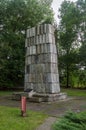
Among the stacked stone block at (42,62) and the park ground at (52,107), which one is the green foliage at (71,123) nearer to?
the park ground at (52,107)

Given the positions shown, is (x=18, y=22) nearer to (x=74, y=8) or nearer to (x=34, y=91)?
(x=74, y=8)

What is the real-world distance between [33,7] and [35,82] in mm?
11562

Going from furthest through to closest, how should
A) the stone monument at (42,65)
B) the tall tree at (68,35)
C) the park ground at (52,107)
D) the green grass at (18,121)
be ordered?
the tall tree at (68,35), the stone monument at (42,65), the park ground at (52,107), the green grass at (18,121)

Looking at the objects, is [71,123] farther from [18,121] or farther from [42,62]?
[42,62]

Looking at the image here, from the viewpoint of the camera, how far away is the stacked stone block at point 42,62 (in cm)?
1324

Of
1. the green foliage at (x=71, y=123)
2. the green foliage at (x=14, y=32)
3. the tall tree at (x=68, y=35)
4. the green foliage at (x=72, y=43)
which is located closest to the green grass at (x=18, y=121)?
the green foliage at (x=71, y=123)

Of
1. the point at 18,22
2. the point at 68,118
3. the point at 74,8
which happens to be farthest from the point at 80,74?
the point at 68,118

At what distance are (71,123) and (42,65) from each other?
9727mm

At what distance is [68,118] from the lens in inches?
170

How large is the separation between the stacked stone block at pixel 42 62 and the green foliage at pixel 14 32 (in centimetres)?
692

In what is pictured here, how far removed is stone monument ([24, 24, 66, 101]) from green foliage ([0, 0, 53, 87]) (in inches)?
273

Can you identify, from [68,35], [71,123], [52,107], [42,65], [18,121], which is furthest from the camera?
[68,35]

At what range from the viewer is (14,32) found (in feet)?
75.0

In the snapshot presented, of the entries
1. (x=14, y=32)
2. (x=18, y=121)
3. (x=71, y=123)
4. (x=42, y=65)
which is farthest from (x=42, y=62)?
(x=14, y=32)
